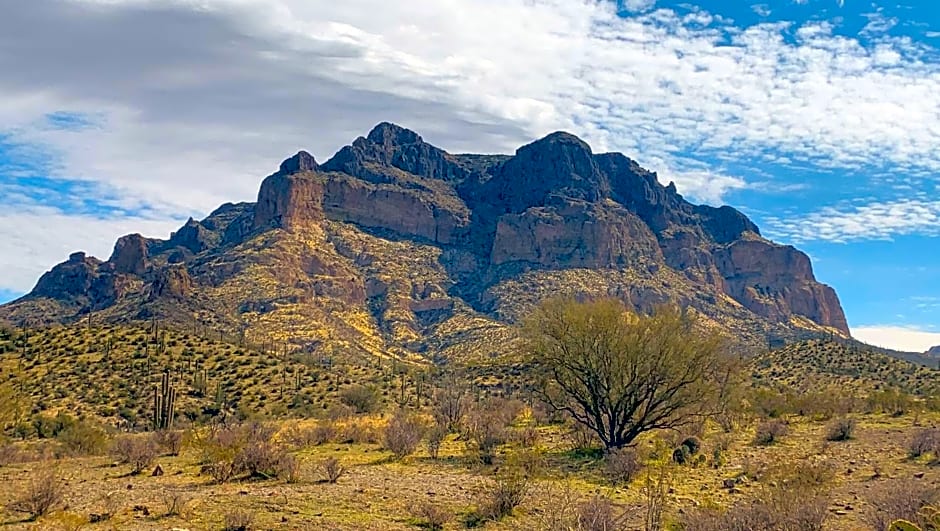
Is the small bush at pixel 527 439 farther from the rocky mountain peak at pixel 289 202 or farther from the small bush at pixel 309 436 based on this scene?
the rocky mountain peak at pixel 289 202

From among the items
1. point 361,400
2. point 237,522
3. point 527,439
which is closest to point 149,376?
point 361,400

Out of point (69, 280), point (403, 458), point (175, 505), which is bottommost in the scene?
point (403, 458)

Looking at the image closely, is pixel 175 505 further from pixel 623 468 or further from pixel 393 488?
pixel 623 468

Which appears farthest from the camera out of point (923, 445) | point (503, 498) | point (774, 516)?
point (923, 445)

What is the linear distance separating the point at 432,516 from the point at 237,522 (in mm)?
3614

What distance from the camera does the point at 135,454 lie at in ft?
72.3

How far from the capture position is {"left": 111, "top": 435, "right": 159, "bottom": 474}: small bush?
854 inches

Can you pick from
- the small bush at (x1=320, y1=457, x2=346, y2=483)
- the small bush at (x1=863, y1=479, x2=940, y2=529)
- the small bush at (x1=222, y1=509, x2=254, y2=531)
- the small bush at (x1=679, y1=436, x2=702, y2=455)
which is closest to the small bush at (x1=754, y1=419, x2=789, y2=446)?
the small bush at (x1=679, y1=436, x2=702, y2=455)

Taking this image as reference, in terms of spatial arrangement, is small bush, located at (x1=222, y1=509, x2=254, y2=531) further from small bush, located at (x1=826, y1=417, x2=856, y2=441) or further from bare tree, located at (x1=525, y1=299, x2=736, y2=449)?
small bush, located at (x1=826, y1=417, x2=856, y2=441)

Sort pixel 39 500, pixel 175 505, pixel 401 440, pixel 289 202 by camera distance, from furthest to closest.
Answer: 1. pixel 289 202
2. pixel 401 440
3. pixel 175 505
4. pixel 39 500

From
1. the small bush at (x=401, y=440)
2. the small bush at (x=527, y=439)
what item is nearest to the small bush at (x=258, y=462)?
the small bush at (x=401, y=440)

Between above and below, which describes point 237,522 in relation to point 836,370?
below

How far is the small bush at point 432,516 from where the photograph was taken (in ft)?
47.2

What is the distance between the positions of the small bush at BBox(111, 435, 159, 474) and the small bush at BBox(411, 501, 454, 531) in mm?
→ 10317
